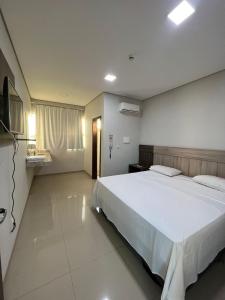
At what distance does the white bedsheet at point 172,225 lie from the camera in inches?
41.8

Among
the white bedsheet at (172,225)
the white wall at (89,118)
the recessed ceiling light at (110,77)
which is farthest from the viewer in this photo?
the white wall at (89,118)

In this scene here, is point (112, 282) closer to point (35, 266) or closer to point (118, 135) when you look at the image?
point (35, 266)

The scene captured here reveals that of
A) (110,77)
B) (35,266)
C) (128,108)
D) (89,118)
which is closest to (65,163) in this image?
(89,118)

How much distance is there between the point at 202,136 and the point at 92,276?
2.81 meters

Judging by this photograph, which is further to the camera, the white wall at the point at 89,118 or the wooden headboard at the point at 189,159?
the white wall at the point at 89,118

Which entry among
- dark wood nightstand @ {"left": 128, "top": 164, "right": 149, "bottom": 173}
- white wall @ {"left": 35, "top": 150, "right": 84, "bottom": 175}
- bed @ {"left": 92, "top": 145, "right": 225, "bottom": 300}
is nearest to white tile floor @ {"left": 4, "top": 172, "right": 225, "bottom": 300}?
bed @ {"left": 92, "top": 145, "right": 225, "bottom": 300}

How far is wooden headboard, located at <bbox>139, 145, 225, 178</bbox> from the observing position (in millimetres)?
2402

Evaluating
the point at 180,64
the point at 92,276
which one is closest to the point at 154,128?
the point at 180,64

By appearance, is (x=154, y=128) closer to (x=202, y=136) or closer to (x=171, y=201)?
(x=202, y=136)

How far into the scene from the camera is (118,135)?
12.4 ft

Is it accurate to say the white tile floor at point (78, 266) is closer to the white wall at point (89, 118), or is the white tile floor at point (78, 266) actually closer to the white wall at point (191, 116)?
the white wall at point (191, 116)

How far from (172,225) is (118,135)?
278 cm

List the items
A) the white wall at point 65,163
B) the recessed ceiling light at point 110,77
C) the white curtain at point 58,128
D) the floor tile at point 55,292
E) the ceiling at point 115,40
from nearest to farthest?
the floor tile at point 55,292, the ceiling at point 115,40, the recessed ceiling light at point 110,77, the white curtain at point 58,128, the white wall at point 65,163

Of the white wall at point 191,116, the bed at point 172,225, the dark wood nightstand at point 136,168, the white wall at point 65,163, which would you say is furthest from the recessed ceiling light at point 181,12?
the white wall at point 65,163
